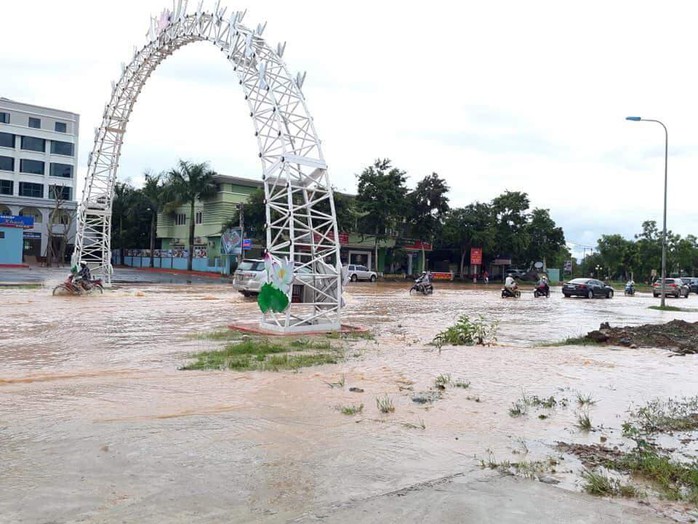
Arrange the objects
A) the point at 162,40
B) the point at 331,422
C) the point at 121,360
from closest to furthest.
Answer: the point at 331,422
the point at 121,360
the point at 162,40

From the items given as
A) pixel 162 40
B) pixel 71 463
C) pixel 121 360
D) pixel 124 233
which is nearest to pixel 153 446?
pixel 71 463

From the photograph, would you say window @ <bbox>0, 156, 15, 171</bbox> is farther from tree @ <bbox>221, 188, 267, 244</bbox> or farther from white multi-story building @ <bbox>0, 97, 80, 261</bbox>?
tree @ <bbox>221, 188, 267, 244</bbox>

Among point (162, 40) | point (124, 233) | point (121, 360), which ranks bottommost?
point (121, 360)

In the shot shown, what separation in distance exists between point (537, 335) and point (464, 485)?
484 inches

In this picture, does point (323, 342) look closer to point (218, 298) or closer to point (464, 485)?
point (464, 485)

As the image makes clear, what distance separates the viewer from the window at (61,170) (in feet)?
228

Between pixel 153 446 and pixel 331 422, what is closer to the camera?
pixel 153 446

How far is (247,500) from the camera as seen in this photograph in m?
4.55

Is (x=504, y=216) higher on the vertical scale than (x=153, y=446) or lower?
higher

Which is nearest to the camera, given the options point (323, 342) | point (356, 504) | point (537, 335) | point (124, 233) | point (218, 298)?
point (356, 504)

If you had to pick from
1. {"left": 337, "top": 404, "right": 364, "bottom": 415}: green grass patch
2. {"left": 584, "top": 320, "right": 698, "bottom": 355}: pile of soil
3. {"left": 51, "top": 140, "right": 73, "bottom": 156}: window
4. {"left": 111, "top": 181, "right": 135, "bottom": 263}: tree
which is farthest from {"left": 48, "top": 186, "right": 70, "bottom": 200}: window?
{"left": 337, "top": 404, "right": 364, "bottom": 415}: green grass patch

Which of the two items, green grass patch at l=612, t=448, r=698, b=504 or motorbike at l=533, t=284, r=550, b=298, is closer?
green grass patch at l=612, t=448, r=698, b=504

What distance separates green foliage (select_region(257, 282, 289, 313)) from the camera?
1348 cm

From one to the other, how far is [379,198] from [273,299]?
42.3m
